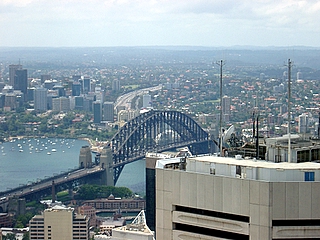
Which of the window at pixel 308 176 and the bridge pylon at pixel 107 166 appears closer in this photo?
the window at pixel 308 176

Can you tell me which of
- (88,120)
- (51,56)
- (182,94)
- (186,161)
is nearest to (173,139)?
(88,120)

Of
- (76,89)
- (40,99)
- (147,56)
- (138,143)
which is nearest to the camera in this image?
(138,143)

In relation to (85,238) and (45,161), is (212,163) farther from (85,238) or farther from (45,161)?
(45,161)

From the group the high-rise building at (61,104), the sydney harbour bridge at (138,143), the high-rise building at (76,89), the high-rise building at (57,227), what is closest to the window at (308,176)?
the high-rise building at (57,227)

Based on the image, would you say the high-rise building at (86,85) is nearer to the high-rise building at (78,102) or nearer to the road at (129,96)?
the road at (129,96)

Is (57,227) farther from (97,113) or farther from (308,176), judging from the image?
(97,113)

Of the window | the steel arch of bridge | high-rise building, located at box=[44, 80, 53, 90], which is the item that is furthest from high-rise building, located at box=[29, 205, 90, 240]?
high-rise building, located at box=[44, 80, 53, 90]

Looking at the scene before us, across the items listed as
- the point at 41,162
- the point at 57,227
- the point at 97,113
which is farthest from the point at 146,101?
the point at 57,227
